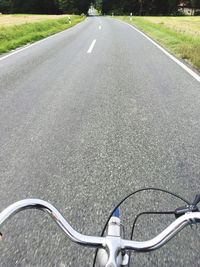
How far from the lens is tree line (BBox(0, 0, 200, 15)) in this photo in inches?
3059

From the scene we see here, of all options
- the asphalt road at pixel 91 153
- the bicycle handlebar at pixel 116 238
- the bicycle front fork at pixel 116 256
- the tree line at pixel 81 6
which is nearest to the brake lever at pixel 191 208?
the bicycle handlebar at pixel 116 238

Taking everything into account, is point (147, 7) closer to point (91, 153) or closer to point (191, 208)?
point (91, 153)

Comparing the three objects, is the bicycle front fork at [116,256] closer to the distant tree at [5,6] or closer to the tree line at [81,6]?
the tree line at [81,6]

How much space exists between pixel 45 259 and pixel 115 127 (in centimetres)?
271

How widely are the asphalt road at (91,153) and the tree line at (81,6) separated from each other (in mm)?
76882

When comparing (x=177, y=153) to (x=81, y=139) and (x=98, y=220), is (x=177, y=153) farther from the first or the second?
(x=98, y=220)

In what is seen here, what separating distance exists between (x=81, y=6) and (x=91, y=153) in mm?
84676

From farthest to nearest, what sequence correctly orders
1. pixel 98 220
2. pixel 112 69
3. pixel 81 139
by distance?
pixel 112 69, pixel 81 139, pixel 98 220

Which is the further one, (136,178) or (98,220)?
(136,178)

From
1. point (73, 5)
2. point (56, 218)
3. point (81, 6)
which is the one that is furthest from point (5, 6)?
point (56, 218)

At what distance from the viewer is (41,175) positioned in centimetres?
342

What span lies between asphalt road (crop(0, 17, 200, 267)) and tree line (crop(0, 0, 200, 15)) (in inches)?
3027

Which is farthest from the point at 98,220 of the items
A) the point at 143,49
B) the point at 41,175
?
the point at 143,49

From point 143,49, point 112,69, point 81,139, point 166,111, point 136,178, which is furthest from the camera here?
point 143,49
